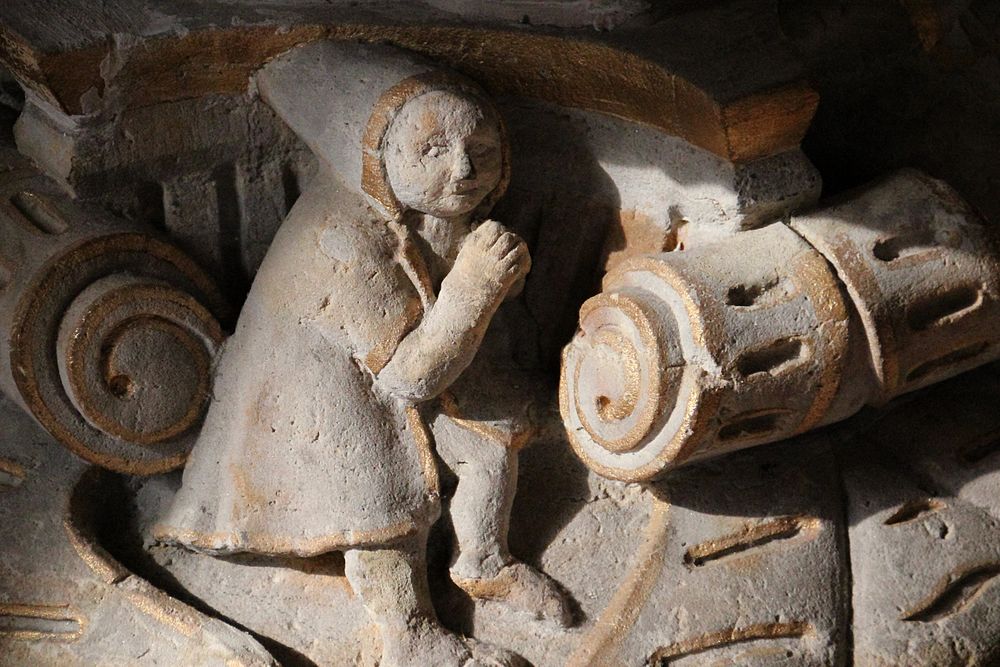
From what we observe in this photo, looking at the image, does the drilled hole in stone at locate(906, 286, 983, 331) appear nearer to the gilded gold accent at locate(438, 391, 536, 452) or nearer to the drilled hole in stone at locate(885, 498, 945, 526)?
the drilled hole in stone at locate(885, 498, 945, 526)

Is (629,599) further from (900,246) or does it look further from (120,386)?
(120,386)

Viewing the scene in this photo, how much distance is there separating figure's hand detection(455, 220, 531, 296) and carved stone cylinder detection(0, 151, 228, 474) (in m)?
0.49

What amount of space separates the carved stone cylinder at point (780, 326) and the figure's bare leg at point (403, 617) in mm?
365

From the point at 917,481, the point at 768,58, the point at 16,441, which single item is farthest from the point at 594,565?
the point at 16,441

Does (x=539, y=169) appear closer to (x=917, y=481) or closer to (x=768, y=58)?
(x=768, y=58)

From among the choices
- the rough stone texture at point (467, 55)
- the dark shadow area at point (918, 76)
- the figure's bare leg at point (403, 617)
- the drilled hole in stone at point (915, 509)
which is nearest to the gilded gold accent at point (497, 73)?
the rough stone texture at point (467, 55)

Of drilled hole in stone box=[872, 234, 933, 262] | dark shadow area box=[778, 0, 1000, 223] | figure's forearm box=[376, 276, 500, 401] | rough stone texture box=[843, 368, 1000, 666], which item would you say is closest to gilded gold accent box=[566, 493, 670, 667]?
rough stone texture box=[843, 368, 1000, 666]

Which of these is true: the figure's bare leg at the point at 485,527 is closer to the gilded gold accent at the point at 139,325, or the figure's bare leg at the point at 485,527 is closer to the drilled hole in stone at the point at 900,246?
the gilded gold accent at the point at 139,325

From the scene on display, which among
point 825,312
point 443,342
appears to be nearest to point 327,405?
point 443,342

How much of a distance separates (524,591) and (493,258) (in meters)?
0.57

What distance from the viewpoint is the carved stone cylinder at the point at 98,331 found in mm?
2193

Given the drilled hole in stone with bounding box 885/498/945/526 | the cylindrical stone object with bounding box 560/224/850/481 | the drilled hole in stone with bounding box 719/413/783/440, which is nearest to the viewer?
the cylindrical stone object with bounding box 560/224/850/481

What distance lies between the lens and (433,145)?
6.86 ft

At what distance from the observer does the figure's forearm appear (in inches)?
84.3
